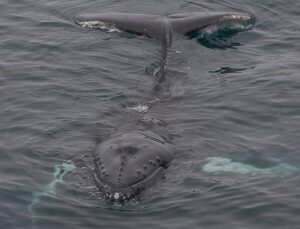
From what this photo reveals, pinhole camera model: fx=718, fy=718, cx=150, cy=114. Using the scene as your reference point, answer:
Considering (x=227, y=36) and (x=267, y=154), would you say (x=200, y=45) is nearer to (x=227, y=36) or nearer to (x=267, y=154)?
(x=227, y=36)

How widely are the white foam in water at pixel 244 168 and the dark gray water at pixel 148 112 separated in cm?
23

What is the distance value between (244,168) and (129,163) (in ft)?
11.4

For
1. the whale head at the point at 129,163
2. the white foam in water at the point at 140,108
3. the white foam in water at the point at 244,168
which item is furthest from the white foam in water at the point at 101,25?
the white foam in water at the point at 244,168

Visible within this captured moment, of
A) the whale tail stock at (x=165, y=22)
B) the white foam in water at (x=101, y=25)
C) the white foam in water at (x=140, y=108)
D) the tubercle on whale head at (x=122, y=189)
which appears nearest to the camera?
the tubercle on whale head at (x=122, y=189)

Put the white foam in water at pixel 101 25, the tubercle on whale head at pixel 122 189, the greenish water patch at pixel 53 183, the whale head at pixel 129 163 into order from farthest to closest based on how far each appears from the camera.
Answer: the white foam in water at pixel 101 25 → the whale head at pixel 129 163 → the greenish water patch at pixel 53 183 → the tubercle on whale head at pixel 122 189

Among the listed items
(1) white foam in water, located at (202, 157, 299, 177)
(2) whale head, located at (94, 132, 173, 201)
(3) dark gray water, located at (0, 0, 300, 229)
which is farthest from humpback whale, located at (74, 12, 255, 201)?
(1) white foam in water, located at (202, 157, 299, 177)

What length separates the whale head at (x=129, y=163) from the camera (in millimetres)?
19938

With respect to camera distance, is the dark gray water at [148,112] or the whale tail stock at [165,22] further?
the whale tail stock at [165,22]

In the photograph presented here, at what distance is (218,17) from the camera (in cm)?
3030

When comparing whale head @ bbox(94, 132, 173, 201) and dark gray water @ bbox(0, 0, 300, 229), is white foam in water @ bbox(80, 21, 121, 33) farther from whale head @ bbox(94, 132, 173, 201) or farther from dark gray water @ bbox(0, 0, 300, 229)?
whale head @ bbox(94, 132, 173, 201)

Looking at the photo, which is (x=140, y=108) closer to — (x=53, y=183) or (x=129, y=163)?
(x=129, y=163)

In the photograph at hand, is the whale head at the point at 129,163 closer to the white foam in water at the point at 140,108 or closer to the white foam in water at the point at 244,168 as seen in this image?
the white foam in water at the point at 244,168

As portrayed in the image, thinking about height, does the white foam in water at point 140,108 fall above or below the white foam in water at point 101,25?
below

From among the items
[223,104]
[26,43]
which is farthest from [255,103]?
[26,43]
